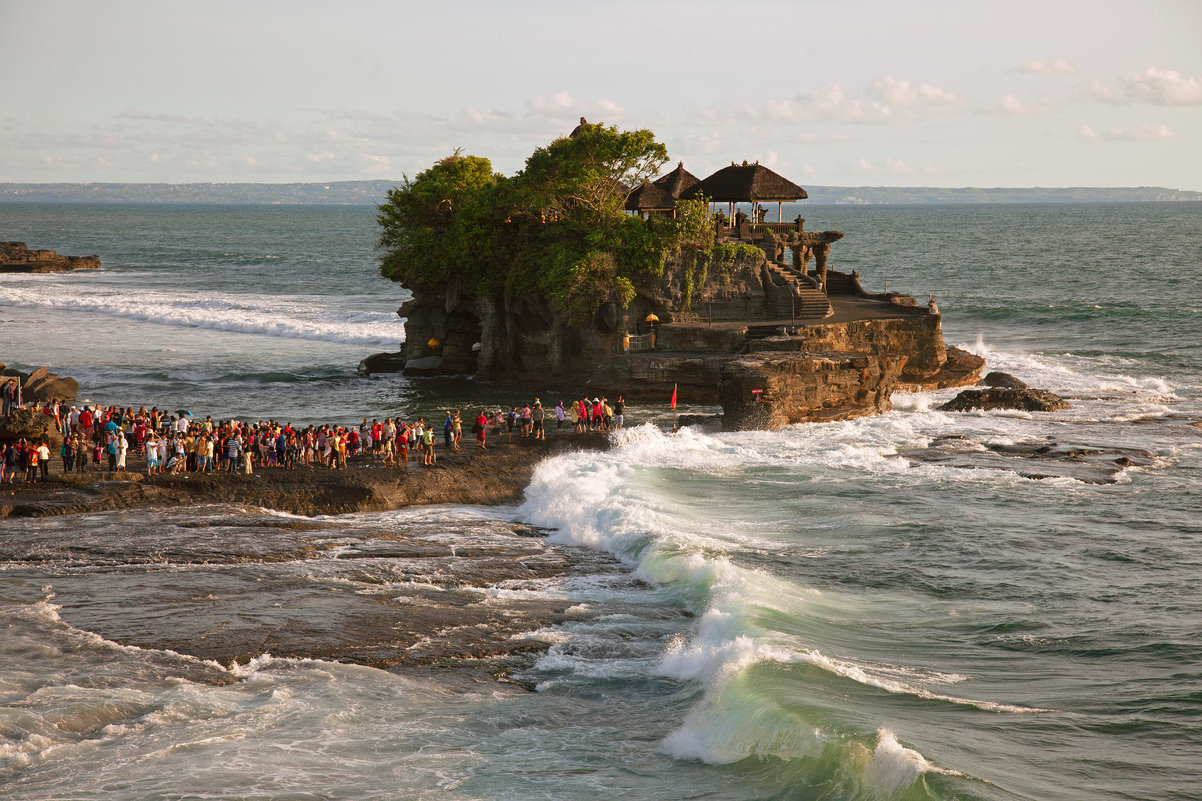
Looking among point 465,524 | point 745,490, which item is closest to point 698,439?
point 745,490

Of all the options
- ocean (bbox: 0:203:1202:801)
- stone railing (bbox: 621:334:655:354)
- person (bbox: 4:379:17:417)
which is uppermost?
stone railing (bbox: 621:334:655:354)

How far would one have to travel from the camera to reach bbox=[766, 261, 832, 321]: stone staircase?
41812mm

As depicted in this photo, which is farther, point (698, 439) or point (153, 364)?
point (153, 364)

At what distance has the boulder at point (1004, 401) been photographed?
38.4m

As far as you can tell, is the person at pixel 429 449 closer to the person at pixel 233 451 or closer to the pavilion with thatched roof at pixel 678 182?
the person at pixel 233 451

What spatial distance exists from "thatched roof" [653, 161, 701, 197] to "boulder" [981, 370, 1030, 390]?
14541 mm

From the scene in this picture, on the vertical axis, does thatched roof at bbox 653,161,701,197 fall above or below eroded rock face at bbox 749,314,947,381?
above

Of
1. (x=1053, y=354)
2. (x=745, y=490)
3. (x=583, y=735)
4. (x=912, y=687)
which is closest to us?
(x=583, y=735)

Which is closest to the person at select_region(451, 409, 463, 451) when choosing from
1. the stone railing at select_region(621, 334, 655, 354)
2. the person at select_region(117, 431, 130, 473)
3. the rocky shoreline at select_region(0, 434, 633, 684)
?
the rocky shoreline at select_region(0, 434, 633, 684)

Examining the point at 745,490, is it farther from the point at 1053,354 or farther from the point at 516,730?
the point at 1053,354

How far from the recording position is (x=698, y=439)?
32.3 meters

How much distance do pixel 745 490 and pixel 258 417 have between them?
19098 mm

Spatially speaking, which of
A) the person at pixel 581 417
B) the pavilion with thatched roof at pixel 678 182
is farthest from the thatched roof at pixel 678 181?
the person at pixel 581 417

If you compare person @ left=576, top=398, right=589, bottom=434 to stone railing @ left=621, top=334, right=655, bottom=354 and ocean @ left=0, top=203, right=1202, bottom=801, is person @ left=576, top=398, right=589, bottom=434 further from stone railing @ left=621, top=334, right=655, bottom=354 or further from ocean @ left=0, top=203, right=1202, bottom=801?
stone railing @ left=621, top=334, right=655, bottom=354
